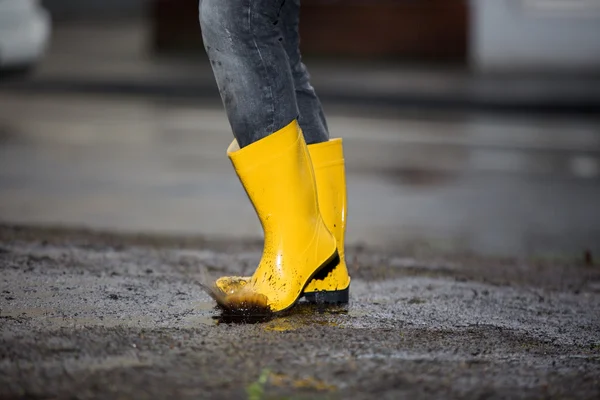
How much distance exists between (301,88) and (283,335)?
0.90 metres

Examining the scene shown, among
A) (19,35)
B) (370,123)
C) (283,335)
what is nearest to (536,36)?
(370,123)

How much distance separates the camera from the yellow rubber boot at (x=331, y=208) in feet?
9.80

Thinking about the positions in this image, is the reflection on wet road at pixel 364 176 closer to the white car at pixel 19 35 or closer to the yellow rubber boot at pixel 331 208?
the white car at pixel 19 35

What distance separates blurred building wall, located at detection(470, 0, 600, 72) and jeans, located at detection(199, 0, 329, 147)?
13.0 meters

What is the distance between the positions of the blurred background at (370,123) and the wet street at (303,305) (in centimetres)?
4

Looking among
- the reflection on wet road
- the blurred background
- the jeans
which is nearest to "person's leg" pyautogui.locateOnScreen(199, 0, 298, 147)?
the jeans

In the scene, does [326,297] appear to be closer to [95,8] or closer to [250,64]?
[250,64]

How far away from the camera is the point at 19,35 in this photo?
36.9ft

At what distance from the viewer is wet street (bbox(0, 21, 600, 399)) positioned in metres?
2.14

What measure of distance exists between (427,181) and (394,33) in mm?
9163

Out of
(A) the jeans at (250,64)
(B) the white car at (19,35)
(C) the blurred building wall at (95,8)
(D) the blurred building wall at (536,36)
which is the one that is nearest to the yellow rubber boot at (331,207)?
(A) the jeans at (250,64)

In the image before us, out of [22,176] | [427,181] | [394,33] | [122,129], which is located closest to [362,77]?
[394,33]

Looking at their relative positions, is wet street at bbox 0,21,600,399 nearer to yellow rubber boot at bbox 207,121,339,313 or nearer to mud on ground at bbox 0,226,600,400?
mud on ground at bbox 0,226,600,400

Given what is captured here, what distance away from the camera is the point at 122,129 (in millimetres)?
9898
